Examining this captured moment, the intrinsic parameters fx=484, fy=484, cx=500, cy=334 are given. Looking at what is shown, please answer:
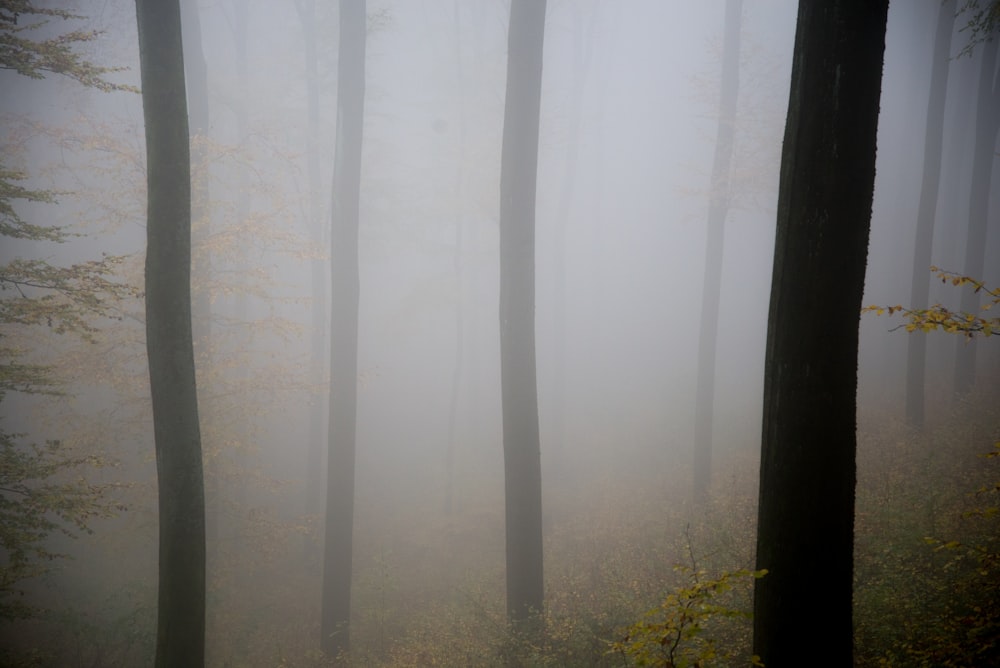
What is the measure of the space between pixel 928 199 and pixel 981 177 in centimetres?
334

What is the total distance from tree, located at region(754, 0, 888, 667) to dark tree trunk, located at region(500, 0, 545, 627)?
4.27 m

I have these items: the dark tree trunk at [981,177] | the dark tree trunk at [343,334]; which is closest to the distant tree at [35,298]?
the dark tree trunk at [343,334]

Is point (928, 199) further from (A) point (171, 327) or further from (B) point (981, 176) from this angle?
(A) point (171, 327)

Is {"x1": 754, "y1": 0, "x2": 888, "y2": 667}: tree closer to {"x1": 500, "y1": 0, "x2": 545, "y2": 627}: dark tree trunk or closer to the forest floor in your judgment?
the forest floor

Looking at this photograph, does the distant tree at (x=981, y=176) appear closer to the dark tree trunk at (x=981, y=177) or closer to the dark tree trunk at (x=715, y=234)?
the dark tree trunk at (x=981, y=177)

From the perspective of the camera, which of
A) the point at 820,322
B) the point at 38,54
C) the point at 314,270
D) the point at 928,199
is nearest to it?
the point at 820,322

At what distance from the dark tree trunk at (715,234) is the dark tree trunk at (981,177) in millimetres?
7978

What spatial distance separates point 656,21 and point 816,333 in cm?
4902

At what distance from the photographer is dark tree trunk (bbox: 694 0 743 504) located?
Result: 43.7 feet

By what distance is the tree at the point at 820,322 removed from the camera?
3043mm

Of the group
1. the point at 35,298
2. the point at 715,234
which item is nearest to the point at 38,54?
the point at 35,298

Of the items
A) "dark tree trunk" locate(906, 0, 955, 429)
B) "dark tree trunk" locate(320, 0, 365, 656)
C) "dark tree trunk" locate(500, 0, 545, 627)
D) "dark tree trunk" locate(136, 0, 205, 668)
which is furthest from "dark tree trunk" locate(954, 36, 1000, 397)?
"dark tree trunk" locate(136, 0, 205, 668)

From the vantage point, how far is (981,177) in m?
15.0

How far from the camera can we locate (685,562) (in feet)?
A: 29.5
